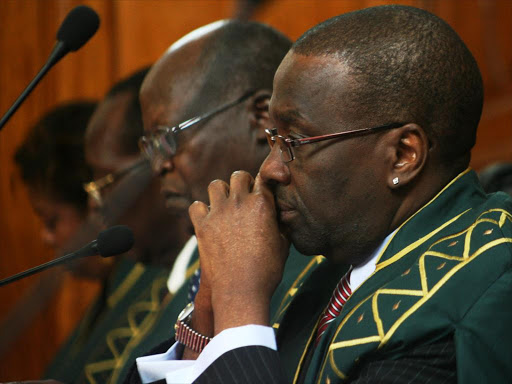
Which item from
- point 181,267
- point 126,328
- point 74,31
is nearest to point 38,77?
point 74,31

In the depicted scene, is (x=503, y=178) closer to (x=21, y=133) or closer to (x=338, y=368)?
(x=338, y=368)

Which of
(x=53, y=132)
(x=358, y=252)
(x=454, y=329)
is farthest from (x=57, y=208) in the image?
(x=454, y=329)

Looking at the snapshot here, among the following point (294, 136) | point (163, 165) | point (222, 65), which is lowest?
point (163, 165)

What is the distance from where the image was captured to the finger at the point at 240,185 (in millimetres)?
1579

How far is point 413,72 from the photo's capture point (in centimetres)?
142

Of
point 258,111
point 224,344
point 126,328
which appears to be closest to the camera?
point 224,344

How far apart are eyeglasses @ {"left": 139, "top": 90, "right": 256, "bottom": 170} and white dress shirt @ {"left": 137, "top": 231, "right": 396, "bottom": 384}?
0.68 metres

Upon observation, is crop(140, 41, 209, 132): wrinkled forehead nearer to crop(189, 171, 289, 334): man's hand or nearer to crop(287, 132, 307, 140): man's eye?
crop(189, 171, 289, 334): man's hand

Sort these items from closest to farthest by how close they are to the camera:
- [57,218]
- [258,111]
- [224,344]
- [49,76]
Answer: [224,344] < [258,111] < [57,218] < [49,76]

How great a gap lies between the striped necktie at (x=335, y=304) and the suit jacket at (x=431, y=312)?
0.22ft

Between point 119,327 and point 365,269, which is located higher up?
point 365,269

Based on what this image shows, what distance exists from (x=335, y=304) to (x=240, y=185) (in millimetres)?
295

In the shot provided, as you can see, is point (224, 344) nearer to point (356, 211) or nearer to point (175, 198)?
point (356, 211)

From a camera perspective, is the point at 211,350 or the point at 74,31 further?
the point at 74,31
